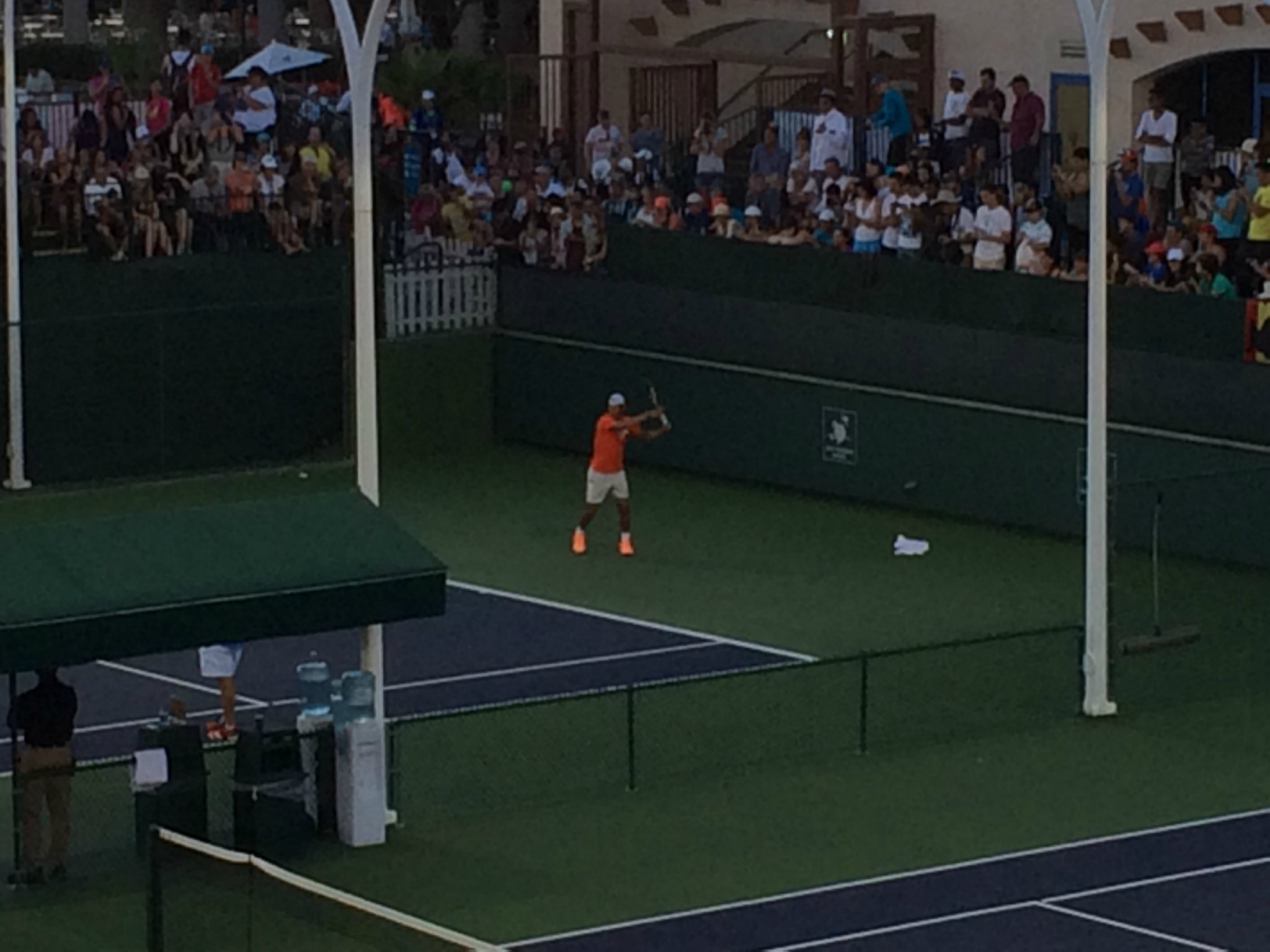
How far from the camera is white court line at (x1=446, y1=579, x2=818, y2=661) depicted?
29.0m

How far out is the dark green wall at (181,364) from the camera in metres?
36.3

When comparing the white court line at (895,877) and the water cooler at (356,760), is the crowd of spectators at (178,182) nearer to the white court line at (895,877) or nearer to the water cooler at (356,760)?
the water cooler at (356,760)

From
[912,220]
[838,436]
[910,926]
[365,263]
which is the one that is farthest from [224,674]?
[912,220]

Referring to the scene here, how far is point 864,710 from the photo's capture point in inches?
974

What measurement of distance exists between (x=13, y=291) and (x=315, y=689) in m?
13.8

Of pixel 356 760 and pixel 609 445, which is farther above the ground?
pixel 609 445

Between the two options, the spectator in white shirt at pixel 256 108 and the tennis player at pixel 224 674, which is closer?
the tennis player at pixel 224 674

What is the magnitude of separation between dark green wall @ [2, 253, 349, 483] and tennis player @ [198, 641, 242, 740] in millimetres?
10912

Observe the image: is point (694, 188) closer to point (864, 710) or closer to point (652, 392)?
point (652, 392)

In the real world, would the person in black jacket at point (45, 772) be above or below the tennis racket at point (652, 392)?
below

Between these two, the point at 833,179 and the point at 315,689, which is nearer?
the point at 315,689

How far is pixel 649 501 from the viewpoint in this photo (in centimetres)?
3628

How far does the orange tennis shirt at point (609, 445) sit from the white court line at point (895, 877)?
10.6 metres

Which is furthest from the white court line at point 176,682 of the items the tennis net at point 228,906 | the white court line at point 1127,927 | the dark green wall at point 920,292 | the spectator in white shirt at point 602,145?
the spectator in white shirt at point 602,145
